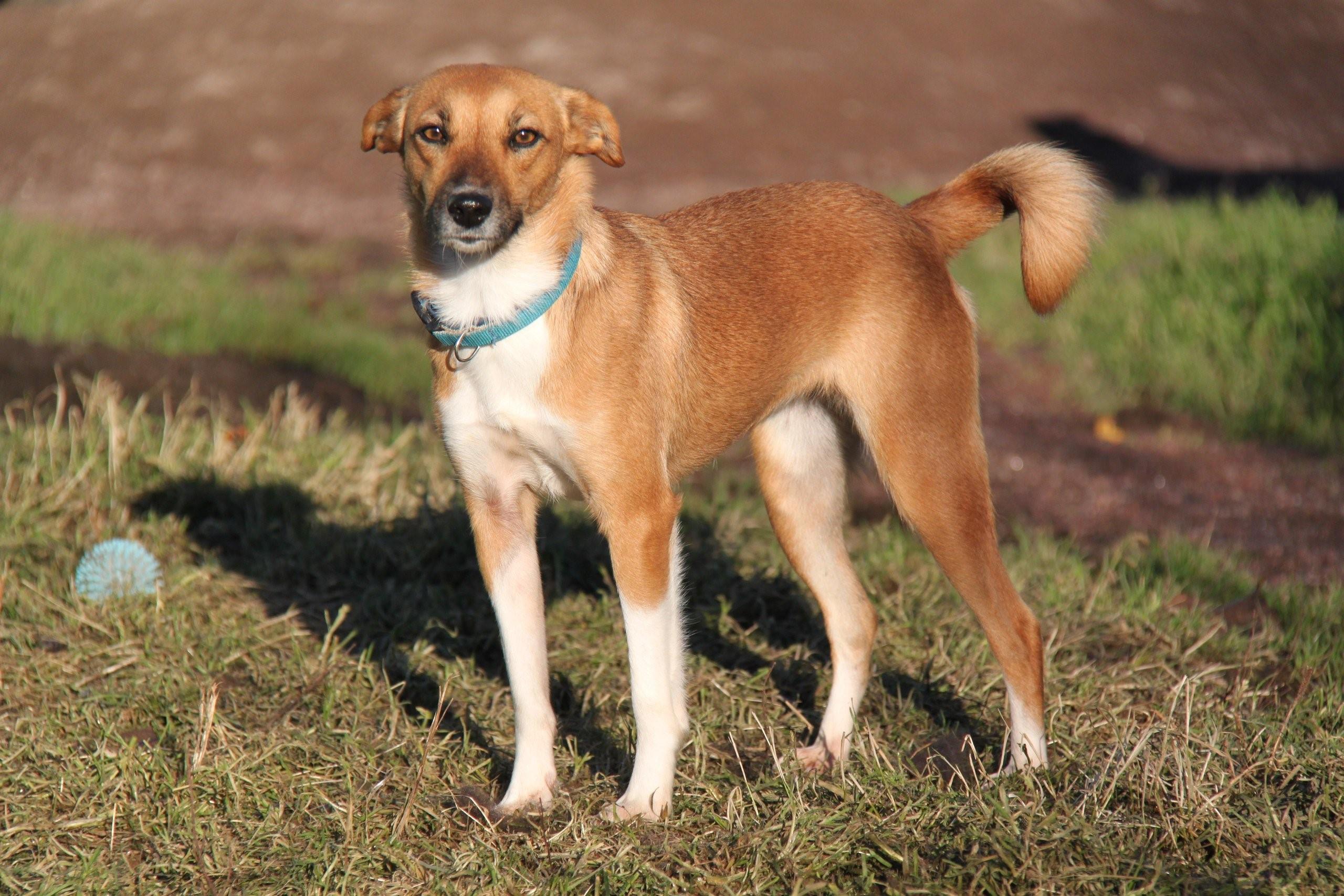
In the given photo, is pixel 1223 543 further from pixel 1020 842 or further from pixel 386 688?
pixel 386 688

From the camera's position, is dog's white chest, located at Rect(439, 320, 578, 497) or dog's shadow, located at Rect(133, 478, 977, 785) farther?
dog's shadow, located at Rect(133, 478, 977, 785)

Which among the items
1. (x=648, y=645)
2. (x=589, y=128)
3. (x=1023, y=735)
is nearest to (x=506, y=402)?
(x=648, y=645)

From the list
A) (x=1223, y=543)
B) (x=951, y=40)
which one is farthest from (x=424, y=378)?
(x=951, y=40)

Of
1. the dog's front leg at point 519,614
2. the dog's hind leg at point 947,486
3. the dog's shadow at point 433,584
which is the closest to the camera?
the dog's front leg at point 519,614

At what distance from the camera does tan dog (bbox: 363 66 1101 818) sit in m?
3.26

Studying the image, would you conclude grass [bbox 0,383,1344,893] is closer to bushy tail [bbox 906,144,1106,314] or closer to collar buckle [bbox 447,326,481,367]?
collar buckle [bbox 447,326,481,367]

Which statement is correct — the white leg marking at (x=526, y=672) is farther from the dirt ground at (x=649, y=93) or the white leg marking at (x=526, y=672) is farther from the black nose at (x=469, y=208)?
the dirt ground at (x=649, y=93)

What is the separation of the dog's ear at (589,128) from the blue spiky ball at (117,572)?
2258 mm

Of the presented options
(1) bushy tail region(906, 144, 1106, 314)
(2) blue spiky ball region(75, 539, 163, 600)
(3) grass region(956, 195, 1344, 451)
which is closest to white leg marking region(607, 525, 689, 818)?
(1) bushy tail region(906, 144, 1106, 314)

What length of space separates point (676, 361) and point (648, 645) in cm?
80

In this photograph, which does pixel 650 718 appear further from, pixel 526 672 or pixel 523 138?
pixel 523 138

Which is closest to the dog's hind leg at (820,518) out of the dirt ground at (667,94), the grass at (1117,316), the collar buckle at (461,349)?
the collar buckle at (461,349)

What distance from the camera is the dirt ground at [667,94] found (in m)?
11.9

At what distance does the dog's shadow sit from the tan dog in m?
0.51
